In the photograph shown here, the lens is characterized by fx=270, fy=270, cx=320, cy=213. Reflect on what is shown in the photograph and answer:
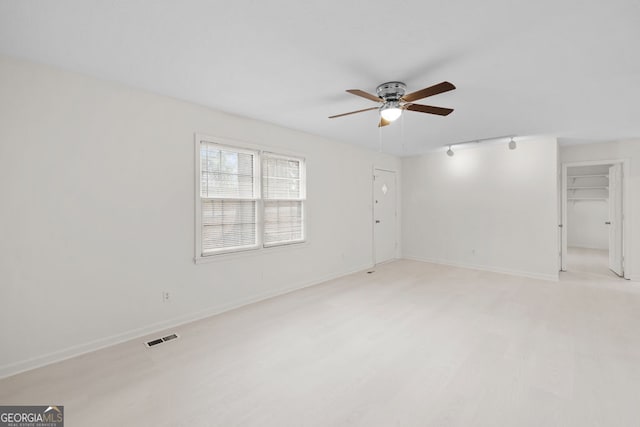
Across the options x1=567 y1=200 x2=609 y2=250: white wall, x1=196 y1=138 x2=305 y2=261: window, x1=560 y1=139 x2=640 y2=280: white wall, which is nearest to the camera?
x1=196 y1=138 x2=305 y2=261: window

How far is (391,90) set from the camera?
102 inches

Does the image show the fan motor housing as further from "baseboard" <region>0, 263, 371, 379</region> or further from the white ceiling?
"baseboard" <region>0, 263, 371, 379</region>

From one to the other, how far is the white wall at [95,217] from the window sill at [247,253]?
57 millimetres

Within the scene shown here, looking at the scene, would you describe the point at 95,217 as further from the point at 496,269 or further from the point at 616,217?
the point at 616,217

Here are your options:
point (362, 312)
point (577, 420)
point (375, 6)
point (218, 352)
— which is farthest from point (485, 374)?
point (375, 6)

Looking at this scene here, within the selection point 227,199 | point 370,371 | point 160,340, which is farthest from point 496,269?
point 160,340

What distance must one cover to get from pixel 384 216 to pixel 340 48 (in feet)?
15.3

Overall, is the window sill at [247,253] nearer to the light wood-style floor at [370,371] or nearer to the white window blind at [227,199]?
the white window blind at [227,199]

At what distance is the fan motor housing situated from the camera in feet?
8.45

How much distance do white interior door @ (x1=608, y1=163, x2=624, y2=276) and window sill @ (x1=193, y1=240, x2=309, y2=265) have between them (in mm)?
5786

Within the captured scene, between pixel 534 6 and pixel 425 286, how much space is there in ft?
12.7

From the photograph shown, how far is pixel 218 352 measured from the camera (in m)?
2.53

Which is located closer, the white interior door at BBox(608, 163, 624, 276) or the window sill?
the window sill

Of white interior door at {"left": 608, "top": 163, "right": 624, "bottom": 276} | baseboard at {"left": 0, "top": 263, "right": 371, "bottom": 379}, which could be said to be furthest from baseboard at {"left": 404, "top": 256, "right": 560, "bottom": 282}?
baseboard at {"left": 0, "top": 263, "right": 371, "bottom": 379}
